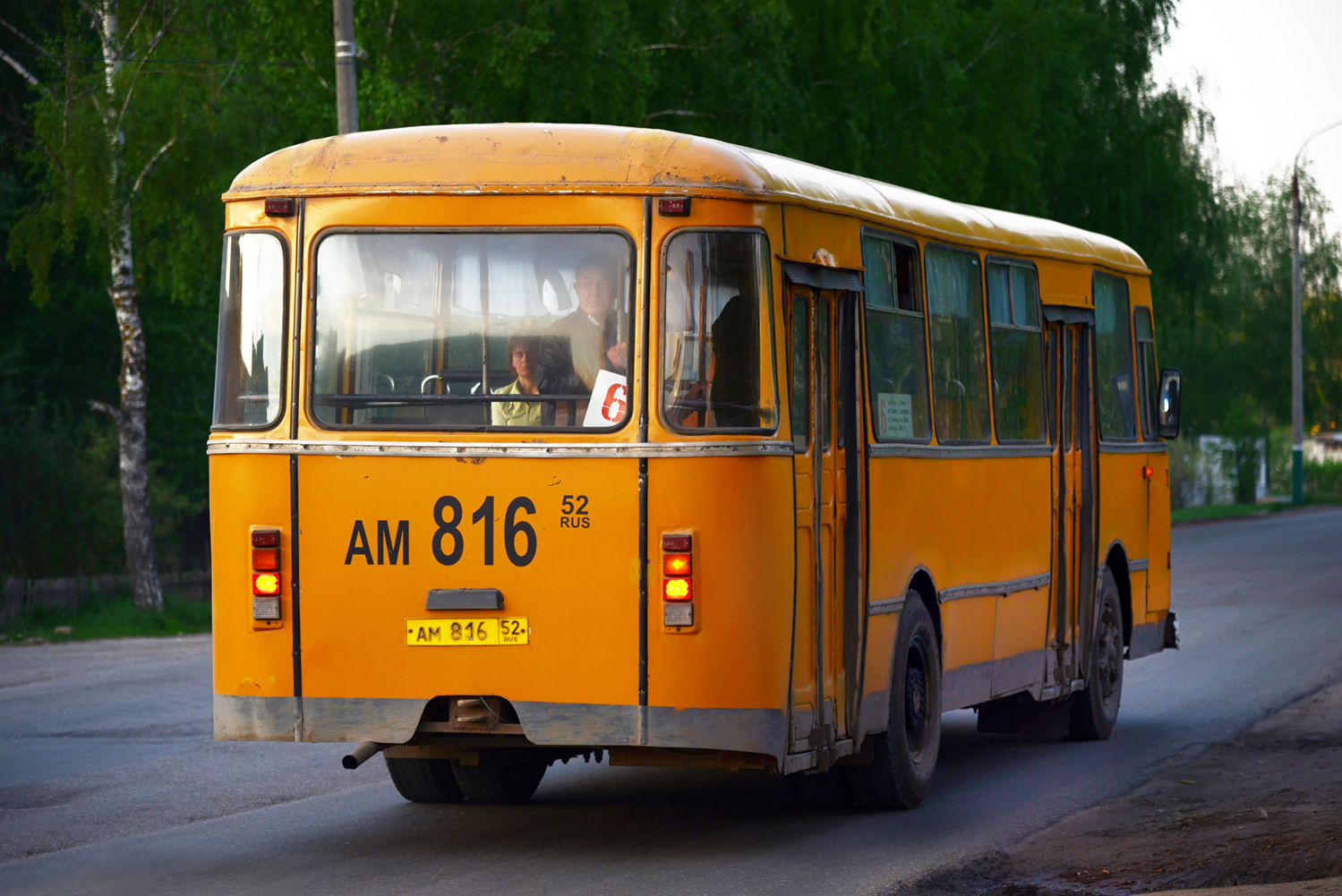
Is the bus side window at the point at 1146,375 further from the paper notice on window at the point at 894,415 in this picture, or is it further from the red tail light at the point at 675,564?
the red tail light at the point at 675,564

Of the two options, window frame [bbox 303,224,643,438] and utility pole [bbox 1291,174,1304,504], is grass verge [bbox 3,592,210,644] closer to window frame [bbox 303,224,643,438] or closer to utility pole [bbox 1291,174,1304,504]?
window frame [bbox 303,224,643,438]

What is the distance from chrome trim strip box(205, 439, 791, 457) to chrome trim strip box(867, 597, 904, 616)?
1.28m

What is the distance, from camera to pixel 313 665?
8359mm

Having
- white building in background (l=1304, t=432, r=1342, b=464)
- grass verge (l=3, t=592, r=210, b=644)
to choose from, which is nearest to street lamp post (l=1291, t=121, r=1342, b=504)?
white building in background (l=1304, t=432, r=1342, b=464)

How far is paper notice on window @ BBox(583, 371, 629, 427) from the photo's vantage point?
26.9 feet

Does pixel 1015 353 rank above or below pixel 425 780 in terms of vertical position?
above

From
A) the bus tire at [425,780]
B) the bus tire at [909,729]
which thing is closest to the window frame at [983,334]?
the bus tire at [909,729]

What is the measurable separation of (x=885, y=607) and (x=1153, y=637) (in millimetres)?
5631

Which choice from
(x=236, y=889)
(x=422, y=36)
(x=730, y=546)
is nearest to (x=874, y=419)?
(x=730, y=546)

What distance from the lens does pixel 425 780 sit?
397 inches

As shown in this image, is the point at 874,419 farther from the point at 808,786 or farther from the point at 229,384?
the point at 229,384

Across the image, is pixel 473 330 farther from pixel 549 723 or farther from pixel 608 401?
pixel 549 723

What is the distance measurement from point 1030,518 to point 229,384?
17.2 ft

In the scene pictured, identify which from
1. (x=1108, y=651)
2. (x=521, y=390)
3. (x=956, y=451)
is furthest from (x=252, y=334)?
(x=1108, y=651)
